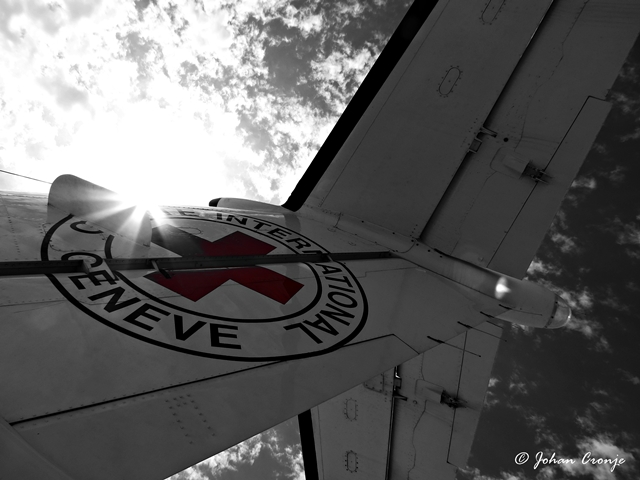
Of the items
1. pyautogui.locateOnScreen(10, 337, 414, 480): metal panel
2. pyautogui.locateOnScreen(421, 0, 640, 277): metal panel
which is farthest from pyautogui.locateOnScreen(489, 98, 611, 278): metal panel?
pyautogui.locateOnScreen(10, 337, 414, 480): metal panel

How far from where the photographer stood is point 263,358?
2.32 metres

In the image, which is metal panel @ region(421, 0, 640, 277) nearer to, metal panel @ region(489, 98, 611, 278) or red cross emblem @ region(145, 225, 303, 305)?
metal panel @ region(489, 98, 611, 278)

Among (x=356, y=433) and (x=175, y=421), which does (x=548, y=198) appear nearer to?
(x=356, y=433)

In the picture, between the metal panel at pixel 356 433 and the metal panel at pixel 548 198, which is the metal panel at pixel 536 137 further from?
the metal panel at pixel 356 433

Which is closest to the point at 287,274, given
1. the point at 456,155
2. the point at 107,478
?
the point at 107,478

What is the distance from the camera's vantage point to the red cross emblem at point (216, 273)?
2.75 metres

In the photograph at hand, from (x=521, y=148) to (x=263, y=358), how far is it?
4703mm

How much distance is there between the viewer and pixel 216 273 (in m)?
3.12

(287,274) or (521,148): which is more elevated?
(521,148)

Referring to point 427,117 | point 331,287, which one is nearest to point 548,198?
point 427,117

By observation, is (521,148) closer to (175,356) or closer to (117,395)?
(175,356)

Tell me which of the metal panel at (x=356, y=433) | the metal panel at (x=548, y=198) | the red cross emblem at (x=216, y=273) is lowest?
the metal panel at (x=356, y=433)

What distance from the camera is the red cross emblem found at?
2753 millimetres

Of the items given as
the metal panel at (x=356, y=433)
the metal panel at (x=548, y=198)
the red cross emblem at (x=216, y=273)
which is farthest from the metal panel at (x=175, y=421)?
the metal panel at (x=548, y=198)
